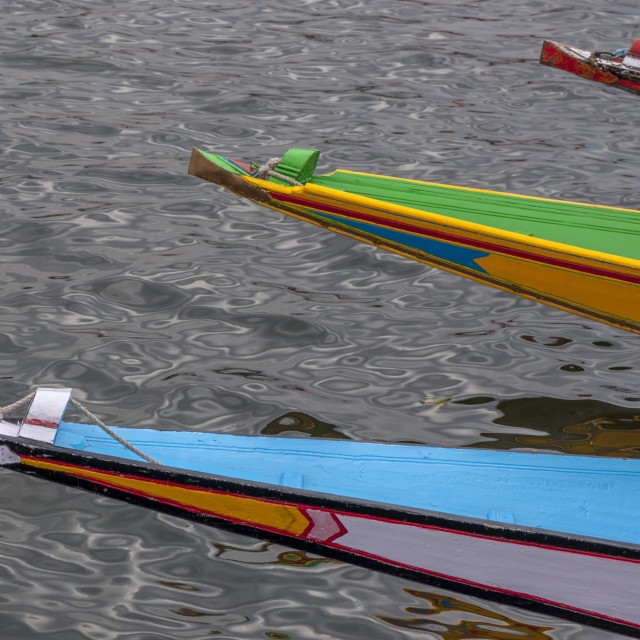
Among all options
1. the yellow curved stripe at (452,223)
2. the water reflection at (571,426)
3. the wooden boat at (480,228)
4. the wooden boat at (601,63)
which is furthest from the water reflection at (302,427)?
the wooden boat at (601,63)

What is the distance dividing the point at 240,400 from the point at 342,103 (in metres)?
4.91

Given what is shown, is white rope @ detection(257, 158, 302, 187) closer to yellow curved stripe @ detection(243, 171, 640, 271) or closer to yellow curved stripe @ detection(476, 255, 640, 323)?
yellow curved stripe @ detection(243, 171, 640, 271)

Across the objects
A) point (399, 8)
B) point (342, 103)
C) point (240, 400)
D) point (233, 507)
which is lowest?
point (240, 400)

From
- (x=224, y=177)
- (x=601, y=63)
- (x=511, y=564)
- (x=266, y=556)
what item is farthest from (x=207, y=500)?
(x=601, y=63)

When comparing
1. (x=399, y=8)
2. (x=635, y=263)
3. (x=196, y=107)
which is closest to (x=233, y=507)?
(x=635, y=263)

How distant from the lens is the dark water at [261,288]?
3156 mm

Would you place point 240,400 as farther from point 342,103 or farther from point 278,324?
point 342,103

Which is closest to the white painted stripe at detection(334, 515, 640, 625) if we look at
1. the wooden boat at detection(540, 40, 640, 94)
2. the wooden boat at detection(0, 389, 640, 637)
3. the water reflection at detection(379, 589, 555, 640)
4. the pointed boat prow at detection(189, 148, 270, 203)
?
the wooden boat at detection(0, 389, 640, 637)

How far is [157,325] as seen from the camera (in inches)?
194

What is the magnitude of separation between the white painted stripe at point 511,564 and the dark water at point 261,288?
21cm

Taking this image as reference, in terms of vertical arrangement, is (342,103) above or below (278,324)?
above

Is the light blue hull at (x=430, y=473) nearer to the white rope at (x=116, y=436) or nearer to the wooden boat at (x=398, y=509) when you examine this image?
the wooden boat at (x=398, y=509)

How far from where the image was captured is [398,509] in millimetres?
2793

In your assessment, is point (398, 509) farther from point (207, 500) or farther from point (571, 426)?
point (571, 426)
